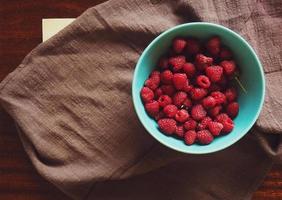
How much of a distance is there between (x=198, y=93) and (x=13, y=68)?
0.32m

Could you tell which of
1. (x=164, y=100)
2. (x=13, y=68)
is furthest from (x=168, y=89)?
(x=13, y=68)

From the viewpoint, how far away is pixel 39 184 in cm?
80

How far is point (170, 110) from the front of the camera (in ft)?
2.24

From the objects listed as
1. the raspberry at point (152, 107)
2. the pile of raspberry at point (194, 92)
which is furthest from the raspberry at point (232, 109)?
the raspberry at point (152, 107)

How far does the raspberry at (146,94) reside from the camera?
2.26 feet

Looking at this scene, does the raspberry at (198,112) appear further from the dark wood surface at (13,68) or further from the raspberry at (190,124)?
the dark wood surface at (13,68)

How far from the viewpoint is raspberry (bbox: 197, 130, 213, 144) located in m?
0.68

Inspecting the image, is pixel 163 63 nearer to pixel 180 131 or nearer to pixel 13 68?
pixel 180 131

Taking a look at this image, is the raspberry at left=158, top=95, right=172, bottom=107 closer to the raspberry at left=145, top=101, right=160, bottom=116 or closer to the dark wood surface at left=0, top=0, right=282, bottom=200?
the raspberry at left=145, top=101, right=160, bottom=116

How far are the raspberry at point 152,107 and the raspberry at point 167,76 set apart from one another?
3cm

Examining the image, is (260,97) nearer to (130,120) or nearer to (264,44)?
(264,44)

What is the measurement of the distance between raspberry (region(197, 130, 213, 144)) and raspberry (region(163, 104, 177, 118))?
1.8 inches

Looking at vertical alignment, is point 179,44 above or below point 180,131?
above

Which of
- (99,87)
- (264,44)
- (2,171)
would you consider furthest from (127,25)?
(2,171)
